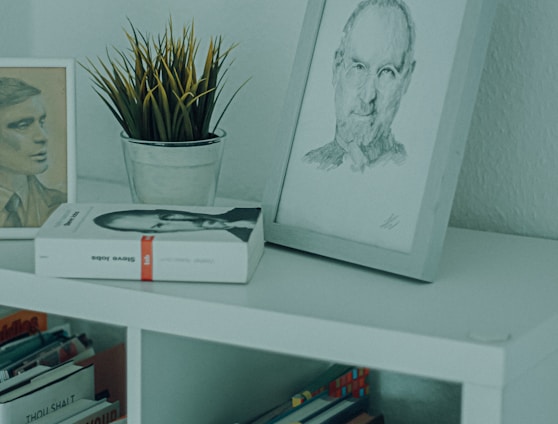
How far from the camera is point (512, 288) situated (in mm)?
762

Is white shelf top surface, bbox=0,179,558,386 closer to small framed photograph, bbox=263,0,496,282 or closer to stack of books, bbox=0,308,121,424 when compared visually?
small framed photograph, bbox=263,0,496,282

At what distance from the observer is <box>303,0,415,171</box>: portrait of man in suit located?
0.82 meters

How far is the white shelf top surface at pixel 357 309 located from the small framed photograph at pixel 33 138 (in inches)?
2.9

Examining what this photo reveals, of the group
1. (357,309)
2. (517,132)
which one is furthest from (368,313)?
(517,132)

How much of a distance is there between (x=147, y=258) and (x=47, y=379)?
0.27m

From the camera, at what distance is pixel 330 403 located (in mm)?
901

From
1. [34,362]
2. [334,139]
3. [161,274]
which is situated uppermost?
[334,139]

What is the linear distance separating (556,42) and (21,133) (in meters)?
0.59

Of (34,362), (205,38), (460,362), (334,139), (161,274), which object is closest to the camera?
(460,362)

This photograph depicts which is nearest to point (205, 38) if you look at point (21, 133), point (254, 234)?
point (21, 133)

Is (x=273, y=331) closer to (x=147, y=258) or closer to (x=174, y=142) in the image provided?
(x=147, y=258)

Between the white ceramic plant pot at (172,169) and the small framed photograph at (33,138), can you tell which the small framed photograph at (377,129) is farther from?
the small framed photograph at (33,138)

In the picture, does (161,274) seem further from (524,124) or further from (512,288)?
(524,124)
